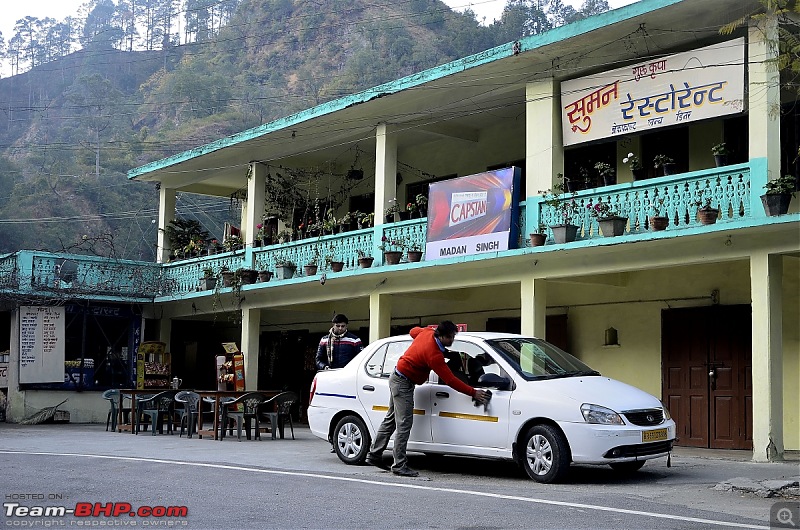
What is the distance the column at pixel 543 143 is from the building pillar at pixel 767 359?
3.75 meters

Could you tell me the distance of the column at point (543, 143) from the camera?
51.4 feet

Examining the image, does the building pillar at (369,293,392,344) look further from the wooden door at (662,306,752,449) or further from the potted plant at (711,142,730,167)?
the potted plant at (711,142,730,167)

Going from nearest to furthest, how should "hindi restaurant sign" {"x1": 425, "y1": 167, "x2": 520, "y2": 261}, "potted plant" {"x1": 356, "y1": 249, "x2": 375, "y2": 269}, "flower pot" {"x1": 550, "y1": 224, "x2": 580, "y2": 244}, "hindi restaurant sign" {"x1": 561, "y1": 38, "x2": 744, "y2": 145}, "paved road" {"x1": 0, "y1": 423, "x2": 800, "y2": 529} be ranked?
1. "paved road" {"x1": 0, "y1": 423, "x2": 800, "y2": 529}
2. "hindi restaurant sign" {"x1": 561, "y1": 38, "x2": 744, "y2": 145}
3. "flower pot" {"x1": 550, "y1": 224, "x2": 580, "y2": 244}
4. "hindi restaurant sign" {"x1": 425, "y1": 167, "x2": 520, "y2": 261}
5. "potted plant" {"x1": 356, "y1": 249, "x2": 375, "y2": 269}

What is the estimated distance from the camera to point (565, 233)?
14852mm

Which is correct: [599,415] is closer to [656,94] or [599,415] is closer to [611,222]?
[611,222]

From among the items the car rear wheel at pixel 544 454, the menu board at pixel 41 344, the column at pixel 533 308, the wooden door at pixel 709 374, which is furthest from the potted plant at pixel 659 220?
the menu board at pixel 41 344

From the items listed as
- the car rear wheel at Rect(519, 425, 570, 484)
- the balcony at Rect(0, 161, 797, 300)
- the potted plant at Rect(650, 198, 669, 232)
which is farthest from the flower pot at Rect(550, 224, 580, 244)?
the car rear wheel at Rect(519, 425, 570, 484)

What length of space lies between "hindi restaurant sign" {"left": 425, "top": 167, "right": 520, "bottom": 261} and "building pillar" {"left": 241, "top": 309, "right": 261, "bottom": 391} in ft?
22.1

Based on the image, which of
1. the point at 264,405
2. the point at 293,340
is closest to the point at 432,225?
the point at 264,405

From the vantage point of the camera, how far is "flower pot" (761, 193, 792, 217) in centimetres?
1230

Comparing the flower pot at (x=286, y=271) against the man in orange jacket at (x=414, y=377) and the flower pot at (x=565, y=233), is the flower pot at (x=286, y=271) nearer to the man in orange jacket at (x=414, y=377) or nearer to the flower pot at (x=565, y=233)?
the flower pot at (x=565, y=233)

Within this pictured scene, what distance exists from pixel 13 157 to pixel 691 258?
238 feet

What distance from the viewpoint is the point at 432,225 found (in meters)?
17.2

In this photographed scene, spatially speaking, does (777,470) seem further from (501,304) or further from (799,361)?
(501,304)
